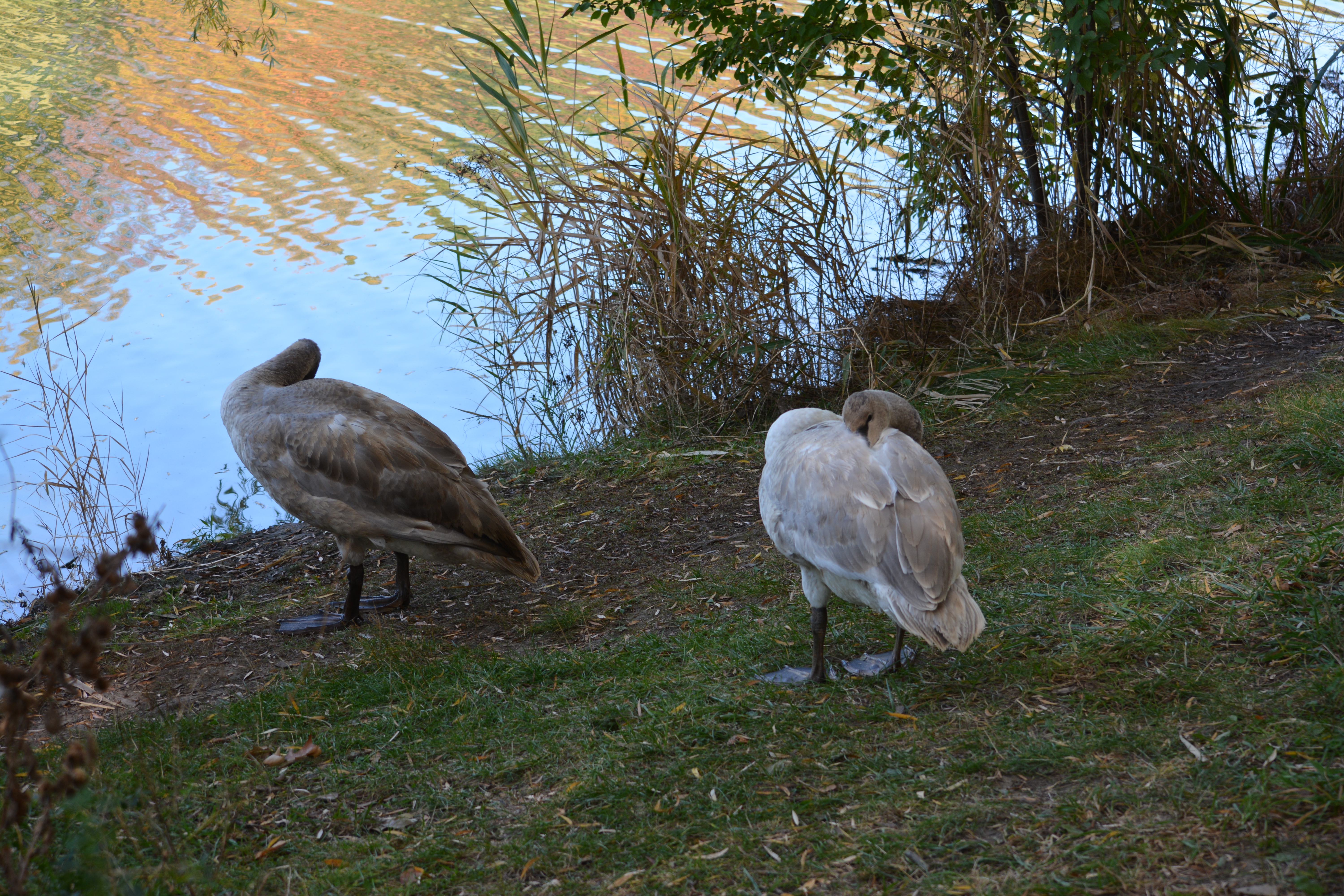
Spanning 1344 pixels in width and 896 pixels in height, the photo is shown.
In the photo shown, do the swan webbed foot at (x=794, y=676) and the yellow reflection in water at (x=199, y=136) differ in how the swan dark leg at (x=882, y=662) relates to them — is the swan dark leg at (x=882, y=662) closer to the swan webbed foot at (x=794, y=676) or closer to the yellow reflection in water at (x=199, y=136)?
the swan webbed foot at (x=794, y=676)

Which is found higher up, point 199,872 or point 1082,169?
point 1082,169

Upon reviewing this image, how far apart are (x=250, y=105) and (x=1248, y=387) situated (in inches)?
543

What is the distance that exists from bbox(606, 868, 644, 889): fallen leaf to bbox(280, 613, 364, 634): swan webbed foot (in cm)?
256

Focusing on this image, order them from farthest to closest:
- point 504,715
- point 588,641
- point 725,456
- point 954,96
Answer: point 954,96, point 725,456, point 588,641, point 504,715

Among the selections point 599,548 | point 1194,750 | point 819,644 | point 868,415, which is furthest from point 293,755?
point 1194,750

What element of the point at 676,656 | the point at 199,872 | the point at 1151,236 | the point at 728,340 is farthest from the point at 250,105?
the point at 199,872

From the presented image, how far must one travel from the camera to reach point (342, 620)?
5285 mm

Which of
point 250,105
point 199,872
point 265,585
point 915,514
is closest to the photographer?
point 199,872

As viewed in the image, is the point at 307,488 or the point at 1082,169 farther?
the point at 1082,169

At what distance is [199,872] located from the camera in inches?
112

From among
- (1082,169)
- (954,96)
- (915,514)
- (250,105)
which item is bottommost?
(915,514)

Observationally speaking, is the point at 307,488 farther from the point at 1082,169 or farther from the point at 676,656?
the point at 1082,169

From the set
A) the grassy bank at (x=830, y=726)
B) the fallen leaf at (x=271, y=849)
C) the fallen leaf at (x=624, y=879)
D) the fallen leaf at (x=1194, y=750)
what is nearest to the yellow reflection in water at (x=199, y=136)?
the grassy bank at (x=830, y=726)

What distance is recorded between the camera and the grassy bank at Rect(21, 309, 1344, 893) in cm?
286
